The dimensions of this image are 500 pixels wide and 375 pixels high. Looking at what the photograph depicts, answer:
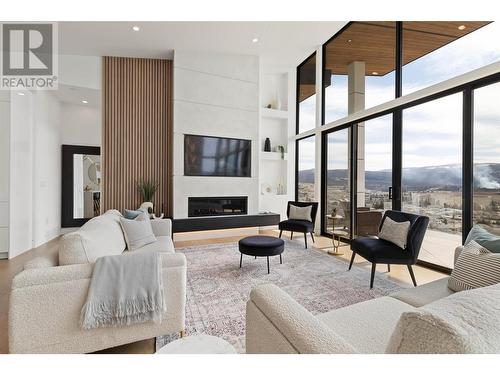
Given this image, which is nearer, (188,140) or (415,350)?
(415,350)

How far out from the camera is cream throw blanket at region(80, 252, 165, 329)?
4.80 ft

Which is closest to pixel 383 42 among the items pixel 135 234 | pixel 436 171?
pixel 436 171

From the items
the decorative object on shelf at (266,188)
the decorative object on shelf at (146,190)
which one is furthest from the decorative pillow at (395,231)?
the decorative object on shelf at (146,190)

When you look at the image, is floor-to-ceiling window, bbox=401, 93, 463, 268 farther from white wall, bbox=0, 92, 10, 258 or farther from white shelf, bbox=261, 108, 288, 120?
white wall, bbox=0, 92, 10, 258

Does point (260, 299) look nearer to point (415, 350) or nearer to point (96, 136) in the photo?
point (415, 350)

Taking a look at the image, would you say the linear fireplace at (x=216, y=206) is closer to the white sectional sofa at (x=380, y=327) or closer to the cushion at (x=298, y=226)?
the cushion at (x=298, y=226)

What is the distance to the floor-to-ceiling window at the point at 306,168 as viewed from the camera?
5.95 m

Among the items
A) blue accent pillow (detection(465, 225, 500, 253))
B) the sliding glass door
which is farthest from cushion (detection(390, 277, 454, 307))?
the sliding glass door

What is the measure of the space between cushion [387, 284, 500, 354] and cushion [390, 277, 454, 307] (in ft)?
2.90

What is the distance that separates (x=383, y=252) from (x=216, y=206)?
3.44 metres

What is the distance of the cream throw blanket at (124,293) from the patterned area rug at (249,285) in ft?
1.29
